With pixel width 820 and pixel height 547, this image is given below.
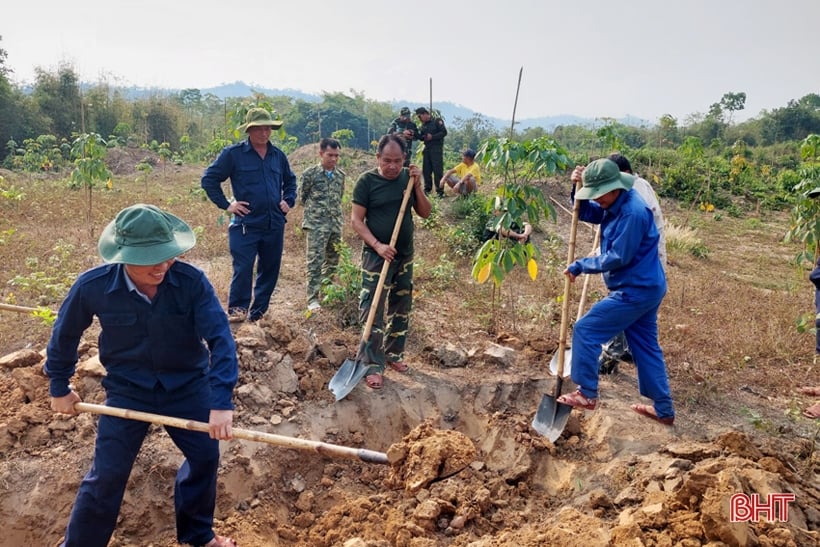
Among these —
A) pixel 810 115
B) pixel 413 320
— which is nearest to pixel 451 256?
pixel 413 320

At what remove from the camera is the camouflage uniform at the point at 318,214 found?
5.45 m

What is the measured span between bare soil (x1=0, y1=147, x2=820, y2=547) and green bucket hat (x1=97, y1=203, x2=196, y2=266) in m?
1.33

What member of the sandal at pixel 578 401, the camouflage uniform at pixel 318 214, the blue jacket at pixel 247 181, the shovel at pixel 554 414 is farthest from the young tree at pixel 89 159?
the sandal at pixel 578 401

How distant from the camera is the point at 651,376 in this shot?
3.44m

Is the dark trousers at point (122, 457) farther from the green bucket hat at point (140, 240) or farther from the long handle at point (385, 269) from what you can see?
the long handle at point (385, 269)

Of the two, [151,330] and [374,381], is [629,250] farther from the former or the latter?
[151,330]

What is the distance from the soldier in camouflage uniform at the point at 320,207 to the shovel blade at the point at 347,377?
5.20 ft

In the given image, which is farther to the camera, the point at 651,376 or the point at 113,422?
the point at 651,376

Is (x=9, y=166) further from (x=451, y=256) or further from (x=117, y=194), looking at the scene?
(x=451, y=256)

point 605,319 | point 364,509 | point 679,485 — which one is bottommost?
point 364,509

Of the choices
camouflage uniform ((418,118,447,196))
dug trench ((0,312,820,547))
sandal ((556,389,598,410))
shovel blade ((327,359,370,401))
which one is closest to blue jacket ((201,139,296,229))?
dug trench ((0,312,820,547))

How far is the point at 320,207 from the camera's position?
5.46 meters

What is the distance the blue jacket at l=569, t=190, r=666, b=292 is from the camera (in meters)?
3.18

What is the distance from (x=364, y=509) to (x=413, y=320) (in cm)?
241
